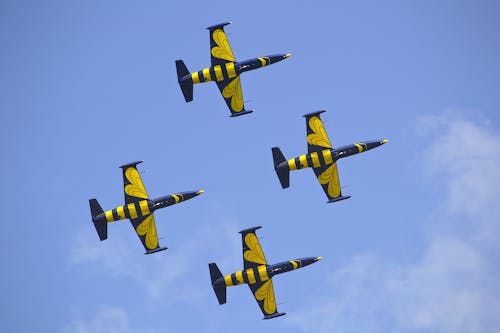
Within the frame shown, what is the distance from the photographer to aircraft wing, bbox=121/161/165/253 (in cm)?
19050

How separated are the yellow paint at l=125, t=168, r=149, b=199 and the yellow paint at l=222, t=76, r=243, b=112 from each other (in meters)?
16.5

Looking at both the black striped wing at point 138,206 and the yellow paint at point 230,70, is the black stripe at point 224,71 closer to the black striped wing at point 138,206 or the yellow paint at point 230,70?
the yellow paint at point 230,70

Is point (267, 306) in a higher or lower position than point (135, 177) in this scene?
lower

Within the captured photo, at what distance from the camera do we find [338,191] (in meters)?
192

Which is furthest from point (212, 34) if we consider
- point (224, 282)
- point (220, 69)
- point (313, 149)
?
point (224, 282)

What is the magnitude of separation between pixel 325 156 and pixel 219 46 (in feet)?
68.8

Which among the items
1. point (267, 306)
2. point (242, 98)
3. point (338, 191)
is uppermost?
point (242, 98)

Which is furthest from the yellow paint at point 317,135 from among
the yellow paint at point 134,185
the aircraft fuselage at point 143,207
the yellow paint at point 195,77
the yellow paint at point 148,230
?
the yellow paint at point 148,230

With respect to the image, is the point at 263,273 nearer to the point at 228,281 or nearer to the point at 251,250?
the point at 251,250

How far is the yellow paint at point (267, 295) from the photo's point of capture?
189500 mm

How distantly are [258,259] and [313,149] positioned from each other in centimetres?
1664

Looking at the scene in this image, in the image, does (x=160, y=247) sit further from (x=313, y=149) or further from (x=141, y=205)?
(x=313, y=149)

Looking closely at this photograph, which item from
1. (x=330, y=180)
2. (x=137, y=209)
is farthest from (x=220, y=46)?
(x=137, y=209)

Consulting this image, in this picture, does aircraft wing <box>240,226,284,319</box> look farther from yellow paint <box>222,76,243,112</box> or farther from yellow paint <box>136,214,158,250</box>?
yellow paint <box>222,76,243,112</box>
